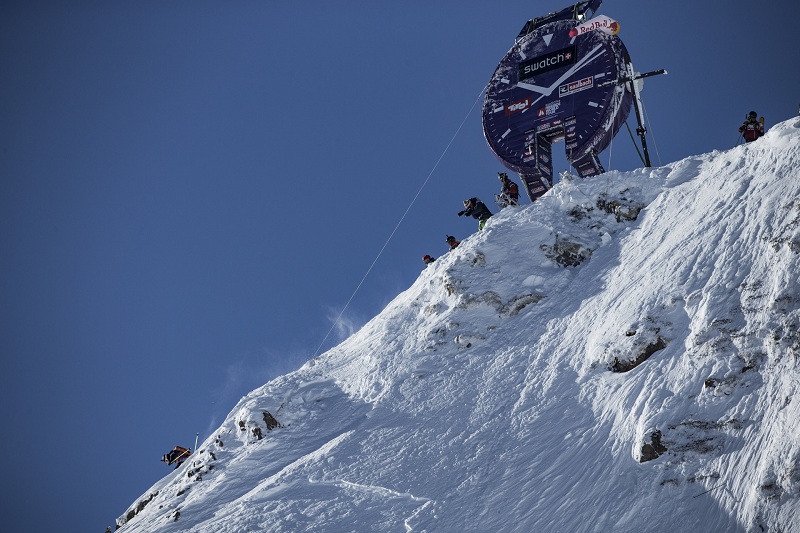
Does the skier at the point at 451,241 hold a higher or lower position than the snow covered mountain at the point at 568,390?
higher

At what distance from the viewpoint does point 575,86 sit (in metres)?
24.5

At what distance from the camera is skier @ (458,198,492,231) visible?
23453mm

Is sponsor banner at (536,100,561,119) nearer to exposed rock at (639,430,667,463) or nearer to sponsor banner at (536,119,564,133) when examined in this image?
sponsor banner at (536,119,564,133)

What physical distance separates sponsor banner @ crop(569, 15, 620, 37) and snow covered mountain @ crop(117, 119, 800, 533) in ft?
23.1

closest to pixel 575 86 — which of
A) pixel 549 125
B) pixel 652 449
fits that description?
pixel 549 125

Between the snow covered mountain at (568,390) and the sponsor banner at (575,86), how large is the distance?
16.4 feet

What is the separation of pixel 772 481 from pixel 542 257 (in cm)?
984

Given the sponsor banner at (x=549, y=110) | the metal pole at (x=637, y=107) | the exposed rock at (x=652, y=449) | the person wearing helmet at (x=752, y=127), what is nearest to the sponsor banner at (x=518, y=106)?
the sponsor banner at (x=549, y=110)

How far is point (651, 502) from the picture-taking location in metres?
10.0

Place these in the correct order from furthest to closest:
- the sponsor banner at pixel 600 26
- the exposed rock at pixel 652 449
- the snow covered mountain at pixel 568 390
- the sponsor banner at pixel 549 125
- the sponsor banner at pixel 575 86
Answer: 1. the sponsor banner at pixel 600 26
2. the sponsor banner at pixel 549 125
3. the sponsor banner at pixel 575 86
4. the exposed rock at pixel 652 449
5. the snow covered mountain at pixel 568 390

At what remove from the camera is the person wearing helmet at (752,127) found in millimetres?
19562

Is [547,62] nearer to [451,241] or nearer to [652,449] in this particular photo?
[451,241]

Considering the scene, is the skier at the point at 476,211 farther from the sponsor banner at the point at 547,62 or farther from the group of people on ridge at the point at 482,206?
the sponsor banner at the point at 547,62

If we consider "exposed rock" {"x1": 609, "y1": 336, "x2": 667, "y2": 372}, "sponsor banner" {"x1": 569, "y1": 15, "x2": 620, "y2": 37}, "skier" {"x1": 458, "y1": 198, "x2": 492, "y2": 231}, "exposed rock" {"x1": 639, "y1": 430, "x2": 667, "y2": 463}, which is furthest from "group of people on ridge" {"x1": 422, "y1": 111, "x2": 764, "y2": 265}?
"exposed rock" {"x1": 639, "y1": 430, "x2": 667, "y2": 463}
